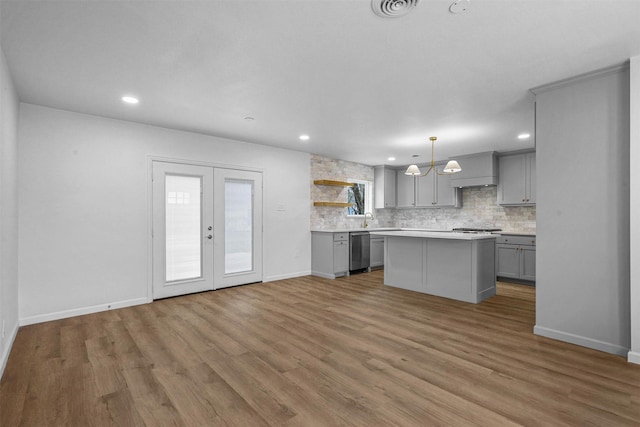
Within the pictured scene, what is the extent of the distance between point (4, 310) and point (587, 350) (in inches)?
209

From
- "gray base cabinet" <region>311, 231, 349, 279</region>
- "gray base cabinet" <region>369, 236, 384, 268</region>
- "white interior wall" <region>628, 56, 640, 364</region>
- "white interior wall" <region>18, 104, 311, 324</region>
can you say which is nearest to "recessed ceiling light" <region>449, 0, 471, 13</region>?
"white interior wall" <region>628, 56, 640, 364</region>

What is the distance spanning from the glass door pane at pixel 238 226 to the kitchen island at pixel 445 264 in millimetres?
2517

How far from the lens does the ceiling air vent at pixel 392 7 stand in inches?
78.8

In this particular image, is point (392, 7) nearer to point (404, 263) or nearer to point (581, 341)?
point (581, 341)

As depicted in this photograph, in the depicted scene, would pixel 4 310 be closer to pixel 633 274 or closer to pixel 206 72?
pixel 206 72

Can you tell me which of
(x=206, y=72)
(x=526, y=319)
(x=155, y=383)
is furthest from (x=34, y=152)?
(x=526, y=319)

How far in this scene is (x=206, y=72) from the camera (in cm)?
300

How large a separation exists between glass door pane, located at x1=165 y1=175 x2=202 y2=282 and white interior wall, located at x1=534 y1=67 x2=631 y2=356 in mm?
→ 4689

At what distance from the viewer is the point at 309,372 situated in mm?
2500

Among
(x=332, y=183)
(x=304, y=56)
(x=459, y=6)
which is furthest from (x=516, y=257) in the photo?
(x=304, y=56)

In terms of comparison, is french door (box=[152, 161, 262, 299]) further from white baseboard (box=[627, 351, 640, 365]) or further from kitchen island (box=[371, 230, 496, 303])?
white baseboard (box=[627, 351, 640, 365])

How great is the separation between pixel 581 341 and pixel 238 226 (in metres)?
4.87

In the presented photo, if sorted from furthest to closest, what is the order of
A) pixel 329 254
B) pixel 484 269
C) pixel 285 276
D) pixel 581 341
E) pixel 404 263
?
pixel 329 254, pixel 285 276, pixel 404 263, pixel 484 269, pixel 581 341

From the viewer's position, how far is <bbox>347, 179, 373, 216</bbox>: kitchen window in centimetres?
799
